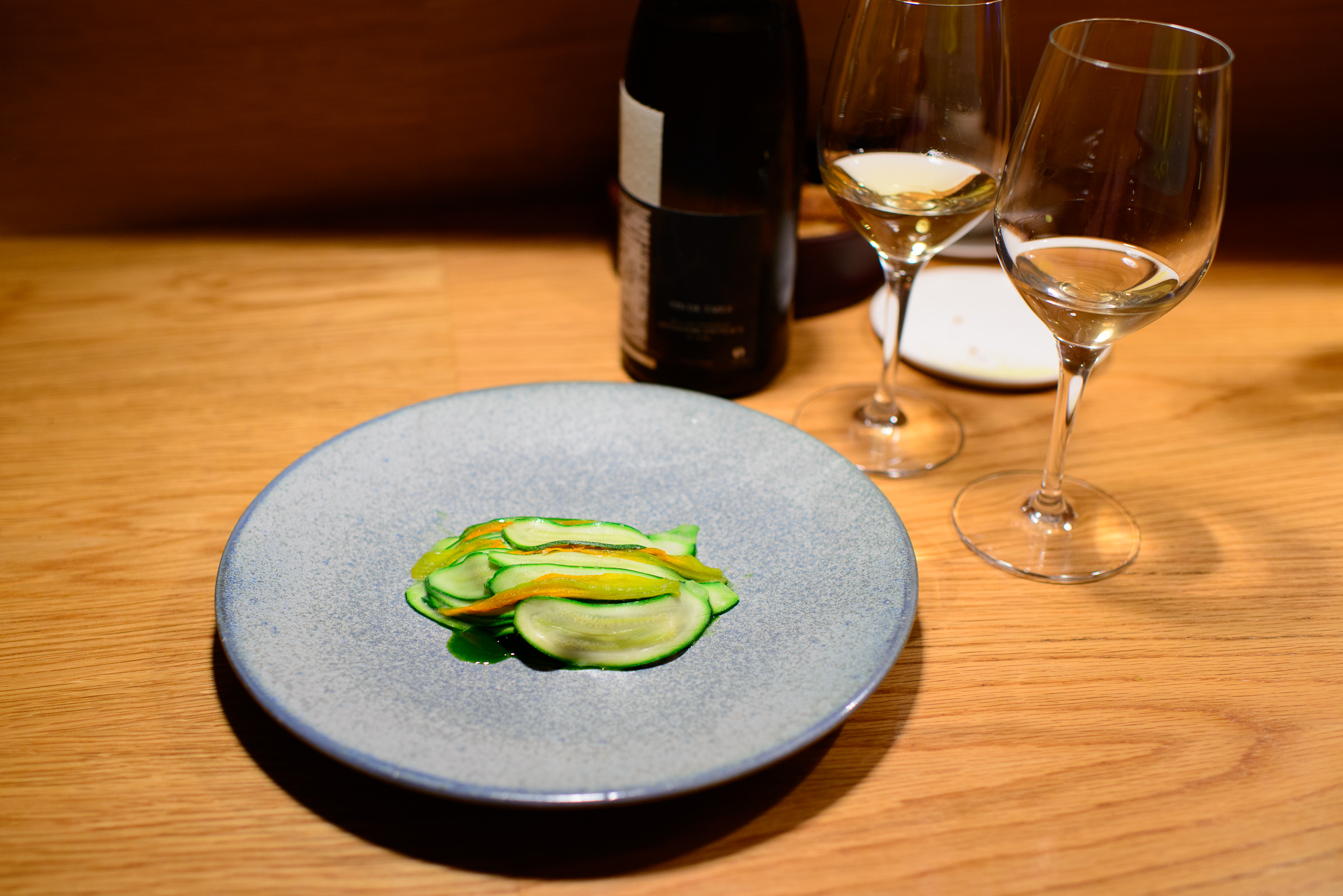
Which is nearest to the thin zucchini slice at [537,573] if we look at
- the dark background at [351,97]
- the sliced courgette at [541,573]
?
the sliced courgette at [541,573]

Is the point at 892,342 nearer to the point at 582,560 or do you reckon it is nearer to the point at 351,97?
the point at 582,560

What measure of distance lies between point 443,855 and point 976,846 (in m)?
0.22

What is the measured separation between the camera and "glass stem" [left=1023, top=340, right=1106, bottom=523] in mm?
566

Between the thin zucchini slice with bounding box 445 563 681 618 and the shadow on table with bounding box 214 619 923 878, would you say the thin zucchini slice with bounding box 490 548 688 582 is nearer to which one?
the thin zucchini slice with bounding box 445 563 681 618

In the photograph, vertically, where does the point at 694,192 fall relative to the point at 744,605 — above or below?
above

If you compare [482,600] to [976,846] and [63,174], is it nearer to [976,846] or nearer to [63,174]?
[976,846]

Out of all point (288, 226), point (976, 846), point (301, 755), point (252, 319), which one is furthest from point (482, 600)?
point (288, 226)

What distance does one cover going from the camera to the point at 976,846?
0.44m

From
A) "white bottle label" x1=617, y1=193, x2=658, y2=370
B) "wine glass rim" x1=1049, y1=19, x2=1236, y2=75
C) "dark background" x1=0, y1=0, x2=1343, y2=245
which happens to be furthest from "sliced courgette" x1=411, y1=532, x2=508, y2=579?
"dark background" x1=0, y1=0, x2=1343, y2=245

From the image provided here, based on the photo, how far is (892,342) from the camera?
715 mm

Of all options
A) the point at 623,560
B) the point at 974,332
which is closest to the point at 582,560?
the point at 623,560

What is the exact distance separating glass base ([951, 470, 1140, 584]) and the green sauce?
288 mm

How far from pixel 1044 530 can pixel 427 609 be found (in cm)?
36

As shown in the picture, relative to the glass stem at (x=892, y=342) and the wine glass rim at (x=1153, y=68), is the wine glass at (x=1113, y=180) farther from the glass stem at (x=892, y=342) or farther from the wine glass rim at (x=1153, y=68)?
the glass stem at (x=892, y=342)
